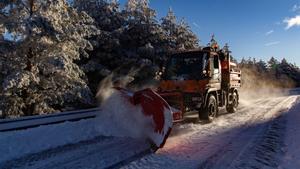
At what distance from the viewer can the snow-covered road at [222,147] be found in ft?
20.9

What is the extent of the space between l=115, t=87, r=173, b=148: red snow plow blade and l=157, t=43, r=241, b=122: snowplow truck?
188 centimetres

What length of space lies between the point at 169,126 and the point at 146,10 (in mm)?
21209

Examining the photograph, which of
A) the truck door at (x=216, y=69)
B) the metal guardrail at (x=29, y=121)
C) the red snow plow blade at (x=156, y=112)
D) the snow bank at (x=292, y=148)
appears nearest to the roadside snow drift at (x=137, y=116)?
the red snow plow blade at (x=156, y=112)

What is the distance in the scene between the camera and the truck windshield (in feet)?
39.0

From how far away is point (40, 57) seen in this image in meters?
17.7

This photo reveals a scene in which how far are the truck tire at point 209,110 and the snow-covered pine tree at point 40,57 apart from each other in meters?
7.91

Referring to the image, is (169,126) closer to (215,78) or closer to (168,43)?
(215,78)

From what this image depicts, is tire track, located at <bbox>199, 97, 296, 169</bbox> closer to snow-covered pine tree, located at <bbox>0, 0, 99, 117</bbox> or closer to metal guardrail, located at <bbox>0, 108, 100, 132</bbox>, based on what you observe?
metal guardrail, located at <bbox>0, 108, 100, 132</bbox>

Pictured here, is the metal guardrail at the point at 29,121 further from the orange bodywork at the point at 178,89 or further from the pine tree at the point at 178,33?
the pine tree at the point at 178,33

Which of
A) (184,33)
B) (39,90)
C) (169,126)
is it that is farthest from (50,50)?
(184,33)

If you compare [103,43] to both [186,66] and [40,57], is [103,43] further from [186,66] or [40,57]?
[186,66]

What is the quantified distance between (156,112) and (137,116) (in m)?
0.89

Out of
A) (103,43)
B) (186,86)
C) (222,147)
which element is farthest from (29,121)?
(103,43)

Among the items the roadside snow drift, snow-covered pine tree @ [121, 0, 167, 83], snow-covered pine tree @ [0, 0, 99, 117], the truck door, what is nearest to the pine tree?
snow-covered pine tree @ [121, 0, 167, 83]
